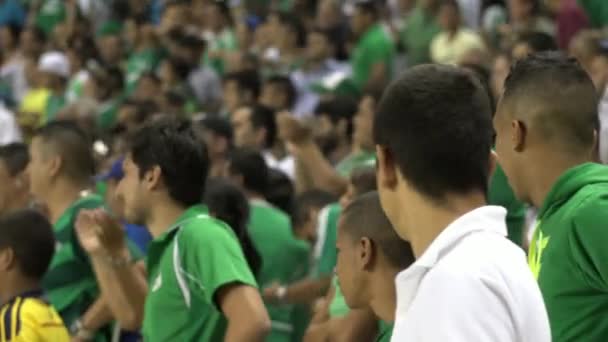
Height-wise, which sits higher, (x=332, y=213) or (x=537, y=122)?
(x=537, y=122)

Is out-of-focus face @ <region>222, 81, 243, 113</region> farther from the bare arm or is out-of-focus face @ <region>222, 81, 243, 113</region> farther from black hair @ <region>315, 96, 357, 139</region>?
the bare arm

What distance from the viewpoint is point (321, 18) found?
1373 centimetres

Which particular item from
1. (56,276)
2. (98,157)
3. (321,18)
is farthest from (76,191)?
(321,18)

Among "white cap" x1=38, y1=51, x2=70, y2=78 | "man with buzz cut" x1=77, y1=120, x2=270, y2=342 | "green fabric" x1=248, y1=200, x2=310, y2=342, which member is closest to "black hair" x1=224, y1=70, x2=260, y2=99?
"white cap" x1=38, y1=51, x2=70, y2=78

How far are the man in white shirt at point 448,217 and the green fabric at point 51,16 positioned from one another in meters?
15.8

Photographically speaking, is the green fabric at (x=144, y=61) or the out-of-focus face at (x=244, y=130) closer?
the out-of-focus face at (x=244, y=130)

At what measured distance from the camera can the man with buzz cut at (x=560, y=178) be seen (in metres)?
3.06

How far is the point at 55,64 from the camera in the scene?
14781 mm

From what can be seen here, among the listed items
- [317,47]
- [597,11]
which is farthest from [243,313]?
[317,47]

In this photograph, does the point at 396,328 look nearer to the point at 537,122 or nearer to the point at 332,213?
the point at 537,122

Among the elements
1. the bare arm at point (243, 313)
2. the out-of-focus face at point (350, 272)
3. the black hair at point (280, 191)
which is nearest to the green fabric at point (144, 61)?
the black hair at point (280, 191)

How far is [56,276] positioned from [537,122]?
3077 mm

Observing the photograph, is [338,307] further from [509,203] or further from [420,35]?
[420,35]

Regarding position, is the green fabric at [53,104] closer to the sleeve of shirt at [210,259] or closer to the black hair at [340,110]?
the black hair at [340,110]
